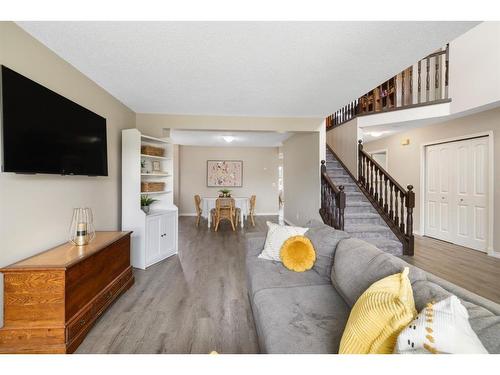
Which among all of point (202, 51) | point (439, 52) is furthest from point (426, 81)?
point (202, 51)

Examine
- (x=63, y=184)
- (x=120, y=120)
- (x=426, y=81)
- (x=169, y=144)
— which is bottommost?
(x=63, y=184)

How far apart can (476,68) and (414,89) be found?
1.06 metres

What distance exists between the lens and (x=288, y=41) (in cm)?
187

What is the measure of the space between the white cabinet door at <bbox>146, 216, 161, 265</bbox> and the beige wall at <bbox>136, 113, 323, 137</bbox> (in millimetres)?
1563

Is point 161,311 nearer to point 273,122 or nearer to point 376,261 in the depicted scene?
point 376,261

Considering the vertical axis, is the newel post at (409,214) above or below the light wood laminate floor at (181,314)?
above

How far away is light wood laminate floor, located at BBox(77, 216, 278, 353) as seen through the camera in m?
1.67

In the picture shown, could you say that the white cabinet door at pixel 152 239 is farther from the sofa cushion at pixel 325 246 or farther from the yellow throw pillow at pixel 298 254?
the sofa cushion at pixel 325 246

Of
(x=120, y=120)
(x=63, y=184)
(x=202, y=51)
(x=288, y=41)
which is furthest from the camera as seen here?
(x=120, y=120)

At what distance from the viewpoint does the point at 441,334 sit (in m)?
0.65

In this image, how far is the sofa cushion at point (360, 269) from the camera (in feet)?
3.99

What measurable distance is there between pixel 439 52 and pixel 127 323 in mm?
6245

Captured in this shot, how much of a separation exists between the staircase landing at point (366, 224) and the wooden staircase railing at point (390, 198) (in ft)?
0.30

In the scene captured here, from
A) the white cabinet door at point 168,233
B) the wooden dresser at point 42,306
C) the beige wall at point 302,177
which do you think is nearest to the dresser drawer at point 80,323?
the wooden dresser at point 42,306
